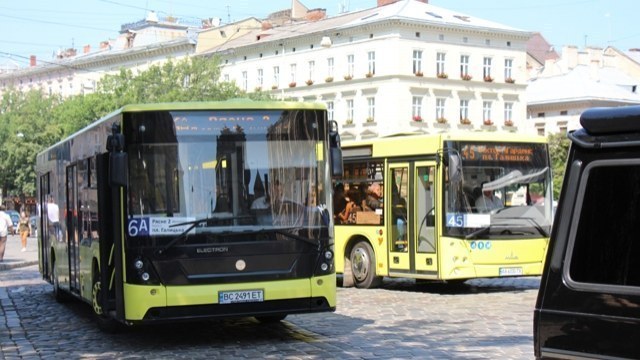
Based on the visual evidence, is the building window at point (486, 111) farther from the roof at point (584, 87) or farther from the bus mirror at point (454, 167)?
the bus mirror at point (454, 167)

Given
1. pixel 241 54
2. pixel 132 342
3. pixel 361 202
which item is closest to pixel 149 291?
pixel 132 342

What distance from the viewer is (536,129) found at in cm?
8875

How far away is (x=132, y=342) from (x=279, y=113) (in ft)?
11.0

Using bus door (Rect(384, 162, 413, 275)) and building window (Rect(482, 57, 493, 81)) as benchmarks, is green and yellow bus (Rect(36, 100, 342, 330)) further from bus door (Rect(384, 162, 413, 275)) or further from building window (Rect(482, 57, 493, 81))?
building window (Rect(482, 57, 493, 81))

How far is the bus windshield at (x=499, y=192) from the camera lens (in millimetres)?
17625

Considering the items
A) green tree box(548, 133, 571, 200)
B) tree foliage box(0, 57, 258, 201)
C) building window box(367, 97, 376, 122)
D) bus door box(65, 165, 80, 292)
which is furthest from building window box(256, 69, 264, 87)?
bus door box(65, 165, 80, 292)

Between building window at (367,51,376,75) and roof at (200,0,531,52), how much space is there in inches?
93.0

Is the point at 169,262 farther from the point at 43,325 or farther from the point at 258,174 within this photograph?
the point at 43,325

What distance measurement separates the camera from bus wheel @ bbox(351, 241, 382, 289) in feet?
63.9

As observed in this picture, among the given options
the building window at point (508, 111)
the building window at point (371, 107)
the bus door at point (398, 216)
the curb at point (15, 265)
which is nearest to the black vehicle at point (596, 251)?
the bus door at point (398, 216)

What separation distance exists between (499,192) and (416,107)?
59.9 m

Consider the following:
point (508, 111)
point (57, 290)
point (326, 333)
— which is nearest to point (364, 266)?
point (57, 290)

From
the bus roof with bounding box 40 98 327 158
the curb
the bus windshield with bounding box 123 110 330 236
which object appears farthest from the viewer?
the curb

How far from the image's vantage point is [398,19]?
7575 centimetres
